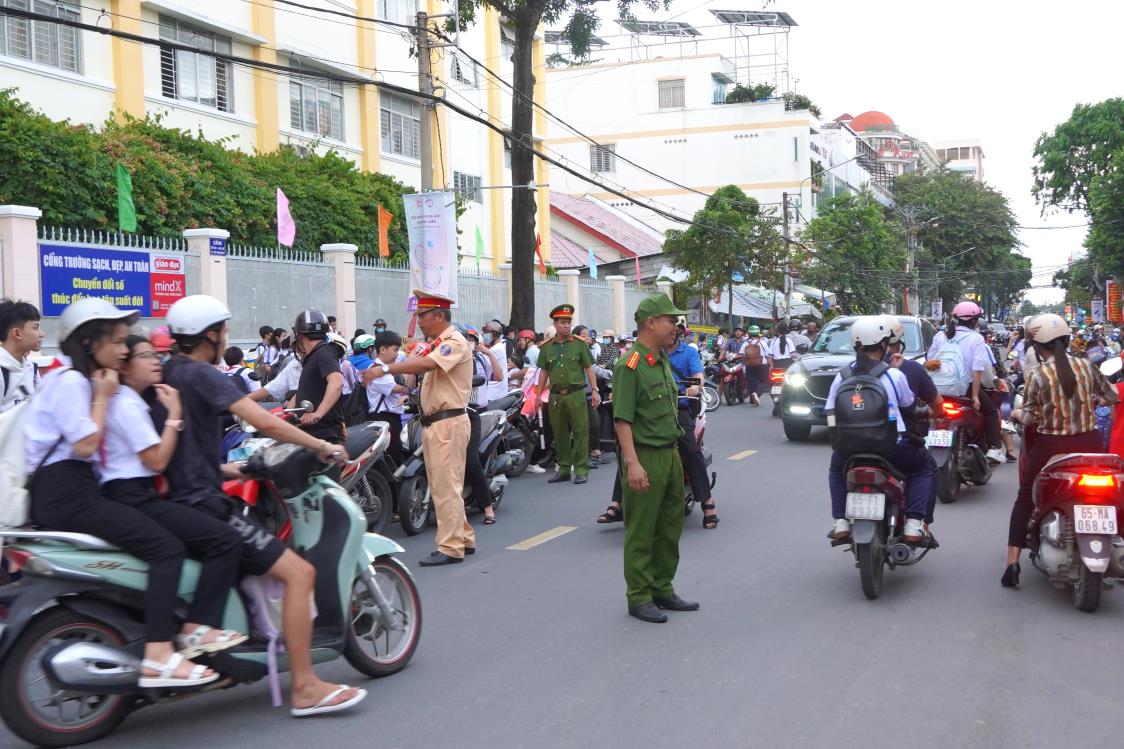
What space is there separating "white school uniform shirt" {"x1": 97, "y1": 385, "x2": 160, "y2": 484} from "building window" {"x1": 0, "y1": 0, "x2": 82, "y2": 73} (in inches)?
620

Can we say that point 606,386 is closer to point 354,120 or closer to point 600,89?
point 354,120

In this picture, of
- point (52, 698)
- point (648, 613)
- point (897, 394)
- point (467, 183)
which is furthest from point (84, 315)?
point (467, 183)

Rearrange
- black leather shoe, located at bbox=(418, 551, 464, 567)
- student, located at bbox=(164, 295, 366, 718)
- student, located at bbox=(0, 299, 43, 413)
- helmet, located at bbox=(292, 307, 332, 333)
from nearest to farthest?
1. student, located at bbox=(164, 295, 366, 718)
2. student, located at bbox=(0, 299, 43, 413)
3. black leather shoe, located at bbox=(418, 551, 464, 567)
4. helmet, located at bbox=(292, 307, 332, 333)

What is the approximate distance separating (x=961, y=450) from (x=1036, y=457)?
3783mm

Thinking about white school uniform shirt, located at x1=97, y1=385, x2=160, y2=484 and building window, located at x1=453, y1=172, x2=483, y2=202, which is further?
building window, located at x1=453, y1=172, x2=483, y2=202

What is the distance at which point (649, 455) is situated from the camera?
633 centimetres

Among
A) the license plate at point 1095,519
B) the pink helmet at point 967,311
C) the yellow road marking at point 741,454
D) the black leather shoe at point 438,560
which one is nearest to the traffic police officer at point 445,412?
the black leather shoe at point 438,560

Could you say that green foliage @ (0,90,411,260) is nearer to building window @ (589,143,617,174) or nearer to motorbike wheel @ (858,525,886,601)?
motorbike wheel @ (858,525,886,601)

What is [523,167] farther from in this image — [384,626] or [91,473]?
[91,473]

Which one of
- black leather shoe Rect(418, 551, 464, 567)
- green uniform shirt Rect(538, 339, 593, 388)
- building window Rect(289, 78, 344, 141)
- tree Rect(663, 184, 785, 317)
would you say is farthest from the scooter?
tree Rect(663, 184, 785, 317)

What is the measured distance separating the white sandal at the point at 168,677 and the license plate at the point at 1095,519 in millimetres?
4586

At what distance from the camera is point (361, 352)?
35.8ft

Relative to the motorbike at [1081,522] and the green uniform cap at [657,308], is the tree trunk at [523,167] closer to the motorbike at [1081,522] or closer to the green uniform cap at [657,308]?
the green uniform cap at [657,308]

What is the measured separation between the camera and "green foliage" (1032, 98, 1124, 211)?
5409 cm
